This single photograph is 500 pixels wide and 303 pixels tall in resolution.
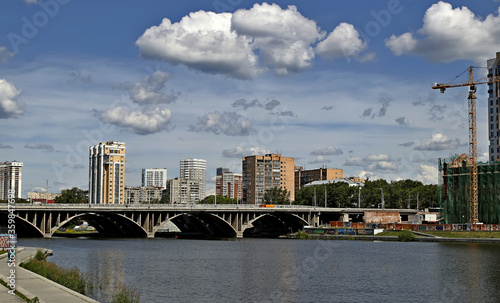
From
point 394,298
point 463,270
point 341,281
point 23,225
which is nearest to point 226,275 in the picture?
point 341,281

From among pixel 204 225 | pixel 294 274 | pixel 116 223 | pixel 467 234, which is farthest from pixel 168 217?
pixel 294 274

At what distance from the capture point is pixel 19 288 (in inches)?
1563

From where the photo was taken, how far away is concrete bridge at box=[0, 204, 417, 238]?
447 feet

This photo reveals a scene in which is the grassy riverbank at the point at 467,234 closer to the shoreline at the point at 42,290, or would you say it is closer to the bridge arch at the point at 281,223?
the bridge arch at the point at 281,223

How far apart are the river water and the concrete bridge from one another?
104ft

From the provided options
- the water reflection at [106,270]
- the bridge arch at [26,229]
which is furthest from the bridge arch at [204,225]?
the water reflection at [106,270]

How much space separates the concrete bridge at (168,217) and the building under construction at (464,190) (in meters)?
29.5

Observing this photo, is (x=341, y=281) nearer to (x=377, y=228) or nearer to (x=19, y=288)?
(x=19, y=288)

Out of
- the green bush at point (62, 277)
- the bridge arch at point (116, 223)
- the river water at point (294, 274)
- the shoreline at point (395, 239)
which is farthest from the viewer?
the bridge arch at point (116, 223)

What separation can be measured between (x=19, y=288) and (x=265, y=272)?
39.5 m

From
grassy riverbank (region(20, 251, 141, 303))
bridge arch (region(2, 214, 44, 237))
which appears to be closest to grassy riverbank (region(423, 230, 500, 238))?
bridge arch (region(2, 214, 44, 237))

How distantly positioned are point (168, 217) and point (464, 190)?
75.7m

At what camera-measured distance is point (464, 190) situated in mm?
160875

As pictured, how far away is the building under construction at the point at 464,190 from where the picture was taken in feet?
506
